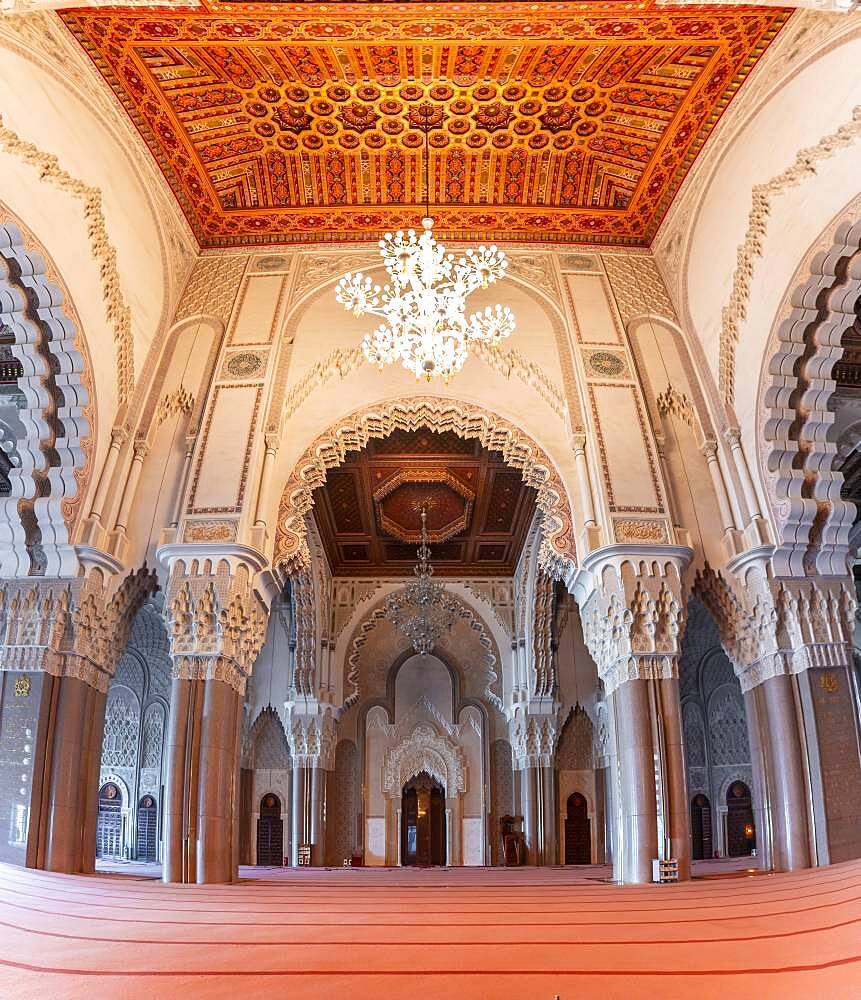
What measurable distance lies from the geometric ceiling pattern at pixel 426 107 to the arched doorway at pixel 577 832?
9409 millimetres

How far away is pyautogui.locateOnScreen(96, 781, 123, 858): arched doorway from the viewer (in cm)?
1465

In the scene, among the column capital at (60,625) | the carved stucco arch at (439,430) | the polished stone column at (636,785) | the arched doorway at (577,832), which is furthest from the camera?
the arched doorway at (577,832)

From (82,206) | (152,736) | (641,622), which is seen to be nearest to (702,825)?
(641,622)

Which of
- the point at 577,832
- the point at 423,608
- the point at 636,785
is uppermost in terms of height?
the point at 423,608

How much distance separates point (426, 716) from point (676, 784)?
8.62m

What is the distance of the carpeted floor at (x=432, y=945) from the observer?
2812mm

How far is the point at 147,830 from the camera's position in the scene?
14.7 metres

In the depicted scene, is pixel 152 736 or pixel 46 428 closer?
pixel 46 428

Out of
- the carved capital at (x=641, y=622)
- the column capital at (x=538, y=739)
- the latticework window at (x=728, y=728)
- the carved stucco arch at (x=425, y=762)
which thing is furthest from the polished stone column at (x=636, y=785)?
the carved stucco arch at (x=425, y=762)

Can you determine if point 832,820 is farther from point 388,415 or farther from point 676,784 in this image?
point 388,415

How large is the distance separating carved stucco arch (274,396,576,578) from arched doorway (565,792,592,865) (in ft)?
24.1

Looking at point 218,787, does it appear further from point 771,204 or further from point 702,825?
point 702,825

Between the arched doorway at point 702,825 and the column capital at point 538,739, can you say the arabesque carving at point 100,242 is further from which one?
the arched doorway at point 702,825

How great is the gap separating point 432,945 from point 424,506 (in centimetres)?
1069
